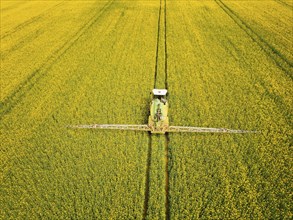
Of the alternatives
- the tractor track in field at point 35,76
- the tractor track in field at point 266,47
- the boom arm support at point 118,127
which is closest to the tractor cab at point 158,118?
the boom arm support at point 118,127

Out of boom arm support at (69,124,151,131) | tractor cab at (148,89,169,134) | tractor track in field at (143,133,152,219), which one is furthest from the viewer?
boom arm support at (69,124,151,131)

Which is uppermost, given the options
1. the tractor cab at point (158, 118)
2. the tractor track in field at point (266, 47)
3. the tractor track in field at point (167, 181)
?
the tractor track in field at point (266, 47)

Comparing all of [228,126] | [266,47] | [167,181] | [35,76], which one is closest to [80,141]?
[167,181]

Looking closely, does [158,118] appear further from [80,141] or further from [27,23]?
[27,23]

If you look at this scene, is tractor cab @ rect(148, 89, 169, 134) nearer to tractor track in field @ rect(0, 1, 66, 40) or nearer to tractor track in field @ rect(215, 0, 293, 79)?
tractor track in field @ rect(215, 0, 293, 79)

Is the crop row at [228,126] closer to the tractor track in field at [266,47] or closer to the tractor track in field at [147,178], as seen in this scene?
the tractor track in field at [266,47]

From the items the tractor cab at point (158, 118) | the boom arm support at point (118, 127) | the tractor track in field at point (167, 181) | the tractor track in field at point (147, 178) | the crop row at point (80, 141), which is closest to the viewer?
the tractor track in field at point (167, 181)

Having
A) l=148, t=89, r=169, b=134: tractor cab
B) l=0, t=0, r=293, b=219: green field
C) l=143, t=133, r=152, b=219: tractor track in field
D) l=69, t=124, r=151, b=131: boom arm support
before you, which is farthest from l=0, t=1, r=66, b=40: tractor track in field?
l=143, t=133, r=152, b=219: tractor track in field
